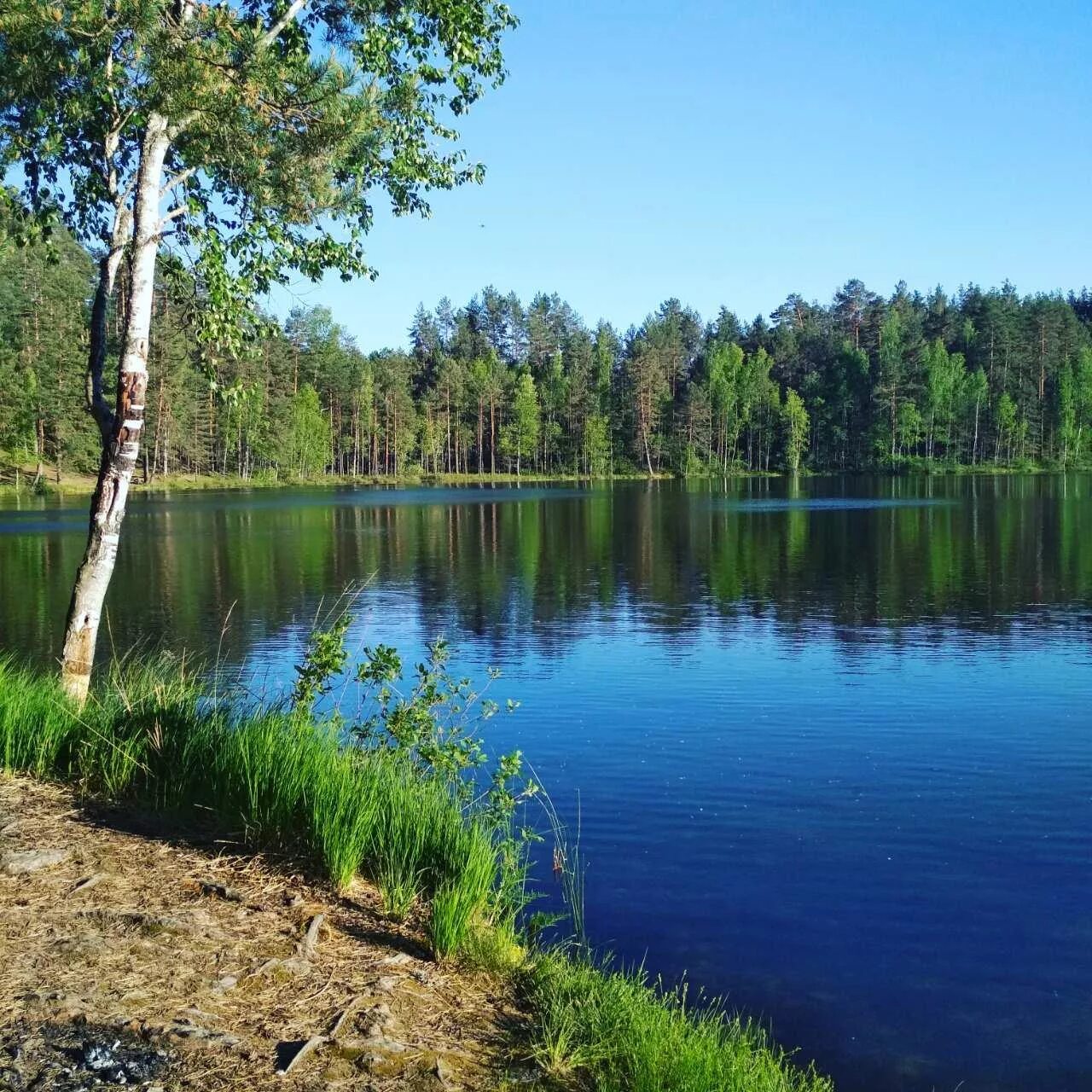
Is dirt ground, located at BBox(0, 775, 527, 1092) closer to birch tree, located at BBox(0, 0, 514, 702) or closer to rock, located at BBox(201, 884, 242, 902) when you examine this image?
rock, located at BBox(201, 884, 242, 902)

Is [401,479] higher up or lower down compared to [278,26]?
lower down

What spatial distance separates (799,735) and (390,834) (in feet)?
31.4

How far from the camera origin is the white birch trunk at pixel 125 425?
392 inches

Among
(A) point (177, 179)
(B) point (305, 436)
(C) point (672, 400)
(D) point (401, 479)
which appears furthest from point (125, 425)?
(C) point (672, 400)

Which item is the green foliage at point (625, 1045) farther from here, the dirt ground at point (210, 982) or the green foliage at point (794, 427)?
the green foliage at point (794, 427)

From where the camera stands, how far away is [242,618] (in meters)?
27.2

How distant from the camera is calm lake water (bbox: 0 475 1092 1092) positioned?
26.7 feet

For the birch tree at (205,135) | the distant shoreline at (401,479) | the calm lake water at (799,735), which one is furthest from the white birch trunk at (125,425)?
the distant shoreline at (401,479)

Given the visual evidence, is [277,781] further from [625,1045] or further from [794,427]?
[794,427]

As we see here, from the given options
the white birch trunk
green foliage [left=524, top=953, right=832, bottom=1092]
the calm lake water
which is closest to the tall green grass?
green foliage [left=524, top=953, right=832, bottom=1092]

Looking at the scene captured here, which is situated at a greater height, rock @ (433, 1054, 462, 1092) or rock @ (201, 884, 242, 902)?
rock @ (201, 884, 242, 902)

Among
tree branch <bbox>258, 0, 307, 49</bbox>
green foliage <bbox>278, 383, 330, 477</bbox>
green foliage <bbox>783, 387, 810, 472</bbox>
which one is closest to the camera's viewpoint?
tree branch <bbox>258, 0, 307, 49</bbox>

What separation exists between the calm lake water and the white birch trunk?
4.95 meters

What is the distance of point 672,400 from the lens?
13838 centimetres
